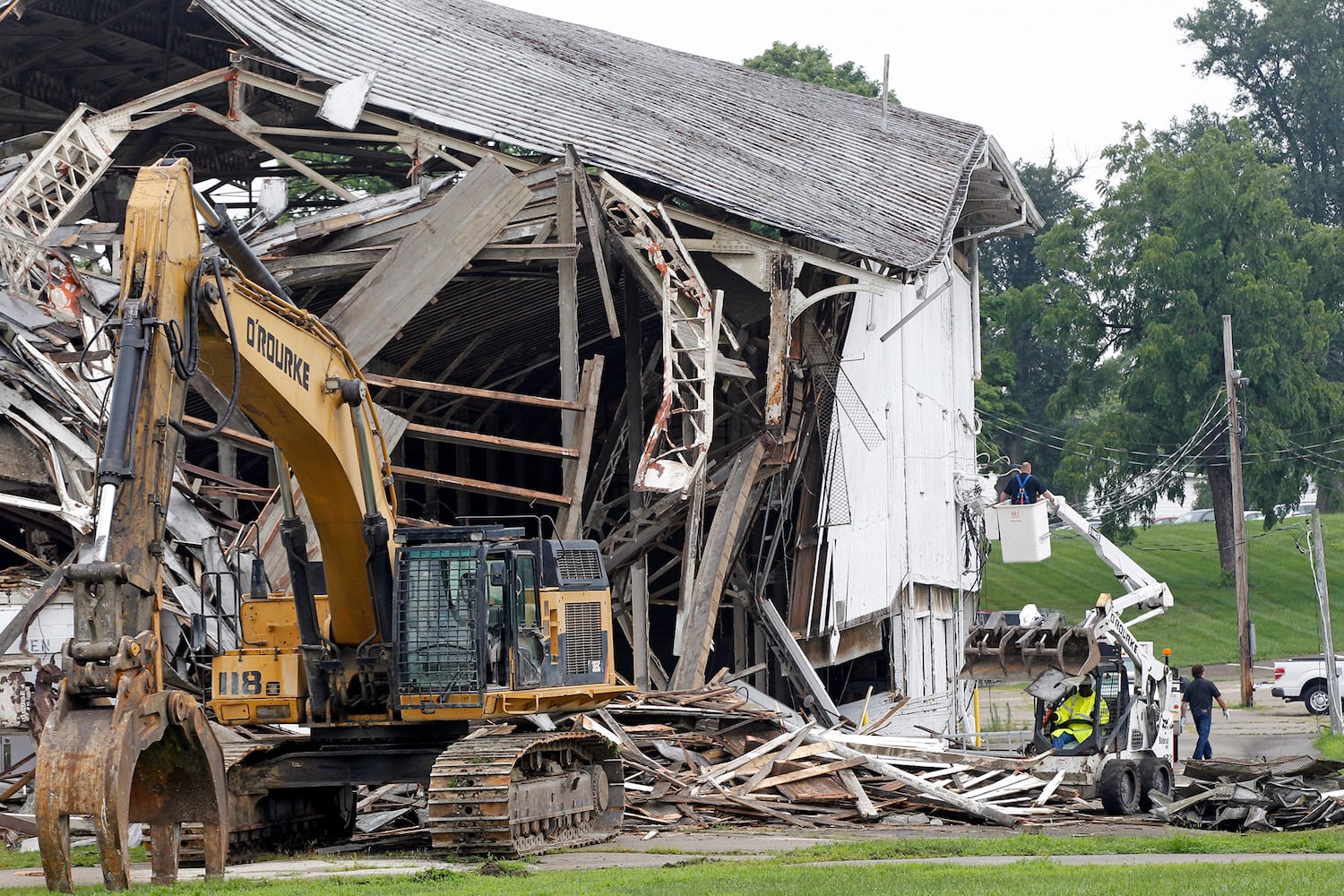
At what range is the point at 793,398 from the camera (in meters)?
25.3

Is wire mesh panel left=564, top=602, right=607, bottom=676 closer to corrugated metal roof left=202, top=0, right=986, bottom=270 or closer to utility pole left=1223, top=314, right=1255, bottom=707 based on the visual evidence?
corrugated metal roof left=202, top=0, right=986, bottom=270

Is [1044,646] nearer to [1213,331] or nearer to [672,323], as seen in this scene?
[672,323]

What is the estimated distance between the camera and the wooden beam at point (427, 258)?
21172mm

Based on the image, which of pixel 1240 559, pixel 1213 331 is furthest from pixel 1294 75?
pixel 1240 559

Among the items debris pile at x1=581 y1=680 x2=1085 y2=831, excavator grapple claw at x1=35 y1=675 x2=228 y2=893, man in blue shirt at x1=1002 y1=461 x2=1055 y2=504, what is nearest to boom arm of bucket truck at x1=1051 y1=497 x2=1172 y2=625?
man in blue shirt at x1=1002 y1=461 x2=1055 y2=504

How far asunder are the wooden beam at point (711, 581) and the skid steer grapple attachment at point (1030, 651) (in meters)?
3.57

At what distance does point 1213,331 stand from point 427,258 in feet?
145

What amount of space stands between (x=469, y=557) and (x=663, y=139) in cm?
1240

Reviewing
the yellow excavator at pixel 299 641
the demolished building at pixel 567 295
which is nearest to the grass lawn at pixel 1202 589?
the demolished building at pixel 567 295

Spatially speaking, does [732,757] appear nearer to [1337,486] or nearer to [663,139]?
[663,139]

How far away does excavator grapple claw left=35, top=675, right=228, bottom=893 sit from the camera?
958 cm

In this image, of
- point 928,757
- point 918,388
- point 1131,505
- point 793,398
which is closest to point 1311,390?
point 1131,505

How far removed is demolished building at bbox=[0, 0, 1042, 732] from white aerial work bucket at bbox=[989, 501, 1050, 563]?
7.94 feet

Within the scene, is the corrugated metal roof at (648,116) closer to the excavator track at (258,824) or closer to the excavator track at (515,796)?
the excavator track at (515,796)
